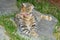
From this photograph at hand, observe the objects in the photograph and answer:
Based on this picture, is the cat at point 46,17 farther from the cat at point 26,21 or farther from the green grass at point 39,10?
the cat at point 26,21

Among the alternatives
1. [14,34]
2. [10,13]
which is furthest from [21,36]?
[10,13]

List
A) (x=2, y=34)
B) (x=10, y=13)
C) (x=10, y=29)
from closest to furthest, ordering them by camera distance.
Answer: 1. (x=2, y=34)
2. (x=10, y=29)
3. (x=10, y=13)

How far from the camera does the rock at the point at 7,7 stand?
946 centimetres

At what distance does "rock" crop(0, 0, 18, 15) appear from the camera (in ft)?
31.0

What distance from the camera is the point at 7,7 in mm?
9633

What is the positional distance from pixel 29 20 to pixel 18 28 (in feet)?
1.16

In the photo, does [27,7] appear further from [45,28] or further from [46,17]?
[46,17]

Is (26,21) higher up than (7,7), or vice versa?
(26,21)

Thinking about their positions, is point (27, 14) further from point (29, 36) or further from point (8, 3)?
point (8, 3)

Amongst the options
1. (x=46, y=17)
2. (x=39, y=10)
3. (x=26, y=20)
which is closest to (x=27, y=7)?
(x=26, y=20)

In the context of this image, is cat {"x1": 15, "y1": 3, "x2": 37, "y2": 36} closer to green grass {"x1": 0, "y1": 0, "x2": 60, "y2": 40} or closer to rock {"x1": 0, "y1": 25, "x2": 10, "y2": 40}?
green grass {"x1": 0, "y1": 0, "x2": 60, "y2": 40}

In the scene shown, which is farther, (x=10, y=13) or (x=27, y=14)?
(x=10, y=13)

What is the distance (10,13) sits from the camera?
945 cm

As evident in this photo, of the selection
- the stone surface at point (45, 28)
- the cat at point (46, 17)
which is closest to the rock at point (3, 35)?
the stone surface at point (45, 28)
